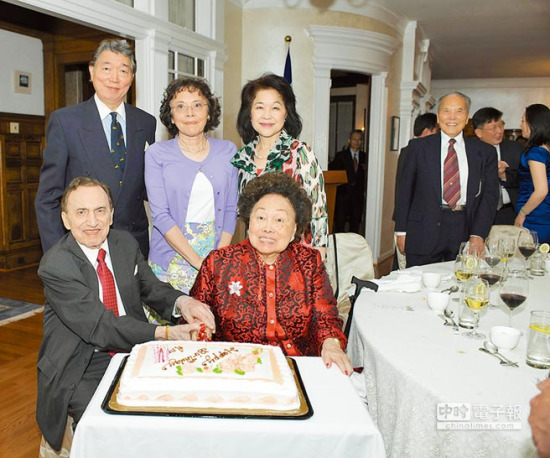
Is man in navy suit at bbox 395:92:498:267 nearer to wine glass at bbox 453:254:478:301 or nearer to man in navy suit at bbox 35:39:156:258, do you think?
wine glass at bbox 453:254:478:301

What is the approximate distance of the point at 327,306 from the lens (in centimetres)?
176

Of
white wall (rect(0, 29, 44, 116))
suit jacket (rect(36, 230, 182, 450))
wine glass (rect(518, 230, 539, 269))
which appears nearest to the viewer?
suit jacket (rect(36, 230, 182, 450))

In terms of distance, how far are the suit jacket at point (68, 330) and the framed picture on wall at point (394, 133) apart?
19.7 ft

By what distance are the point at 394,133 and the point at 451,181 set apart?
14.7 ft

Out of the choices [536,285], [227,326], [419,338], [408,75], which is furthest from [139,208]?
[408,75]

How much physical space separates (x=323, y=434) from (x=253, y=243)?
2.76 feet

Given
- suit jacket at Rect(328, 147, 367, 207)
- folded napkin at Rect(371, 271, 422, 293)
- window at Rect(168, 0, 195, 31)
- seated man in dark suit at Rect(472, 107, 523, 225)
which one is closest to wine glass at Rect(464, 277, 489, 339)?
folded napkin at Rect(371, 271, 422, 293)

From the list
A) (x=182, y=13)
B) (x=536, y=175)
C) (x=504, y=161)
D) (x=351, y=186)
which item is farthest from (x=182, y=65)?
(x=351, y=186)

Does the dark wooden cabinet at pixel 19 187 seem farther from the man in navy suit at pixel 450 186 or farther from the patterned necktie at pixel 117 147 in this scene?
the man in navy suit at pixel 450 186

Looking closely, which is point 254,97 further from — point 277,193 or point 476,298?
point 476,298

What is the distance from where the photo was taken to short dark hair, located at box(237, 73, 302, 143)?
2.32m

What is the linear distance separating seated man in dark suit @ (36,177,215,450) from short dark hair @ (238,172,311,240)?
1.30ft

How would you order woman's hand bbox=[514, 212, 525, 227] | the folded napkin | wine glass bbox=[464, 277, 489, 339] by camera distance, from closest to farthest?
wine glass bbox=[464, 277, 489, 339] < the folded napkin < woman's hand bbox=[514, 212, 525, 227]

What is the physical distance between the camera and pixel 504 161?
4.13 meters
